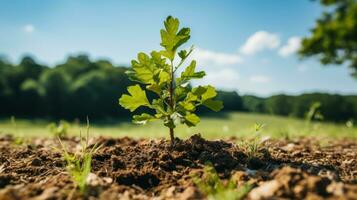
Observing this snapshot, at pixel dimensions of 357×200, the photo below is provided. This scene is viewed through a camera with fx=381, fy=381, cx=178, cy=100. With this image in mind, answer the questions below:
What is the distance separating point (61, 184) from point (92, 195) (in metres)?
0.25

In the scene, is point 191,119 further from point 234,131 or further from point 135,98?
point 234,131

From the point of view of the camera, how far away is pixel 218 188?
5.64 feet

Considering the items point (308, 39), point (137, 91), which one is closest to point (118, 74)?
point (308, 39)

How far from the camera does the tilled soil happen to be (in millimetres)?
1691

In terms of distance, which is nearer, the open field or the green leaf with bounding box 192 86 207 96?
the green leaf with bounding box 192 86 207 96

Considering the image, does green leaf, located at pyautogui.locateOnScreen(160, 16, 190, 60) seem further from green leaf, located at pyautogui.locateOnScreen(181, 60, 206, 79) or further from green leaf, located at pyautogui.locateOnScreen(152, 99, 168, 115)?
green leaf, located at pyautogui.locateOnScreen(152, 99, 168, 115)

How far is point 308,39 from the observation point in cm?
2384

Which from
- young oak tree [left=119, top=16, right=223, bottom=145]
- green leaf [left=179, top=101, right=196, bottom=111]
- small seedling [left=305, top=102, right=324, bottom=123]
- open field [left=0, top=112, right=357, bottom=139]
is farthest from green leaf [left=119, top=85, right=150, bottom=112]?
small seedling [left=305, top=102, right=324, bottom=123]

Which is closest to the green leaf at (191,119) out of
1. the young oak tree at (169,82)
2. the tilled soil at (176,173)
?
the young oak tree at (169,82)

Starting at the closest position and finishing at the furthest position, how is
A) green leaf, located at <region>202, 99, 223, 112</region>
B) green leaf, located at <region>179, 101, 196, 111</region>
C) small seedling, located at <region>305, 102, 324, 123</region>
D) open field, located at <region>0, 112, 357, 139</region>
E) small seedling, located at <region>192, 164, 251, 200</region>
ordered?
small seedling, located at <region>192, 164, 251, 200</region> < green leaf, located at <region>179, 101, 196, 111</region> < green leaf, located at <region>202, 99, 223, 112</region> < small seedling, located at <region>305, 102, 324, 123</region> < open field, located at <region>0, 112, 357, 139</region>

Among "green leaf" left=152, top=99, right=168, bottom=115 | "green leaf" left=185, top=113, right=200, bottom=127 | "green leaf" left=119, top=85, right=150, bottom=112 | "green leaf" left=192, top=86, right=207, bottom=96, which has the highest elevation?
"green leaf" left=192, top=86, right=207, bottom=96

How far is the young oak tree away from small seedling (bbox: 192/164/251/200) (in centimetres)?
55

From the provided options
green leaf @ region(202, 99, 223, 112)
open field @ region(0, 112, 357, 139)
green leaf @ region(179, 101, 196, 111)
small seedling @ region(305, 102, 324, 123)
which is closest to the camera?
green leaf @ region(179, 101, 196, 111)

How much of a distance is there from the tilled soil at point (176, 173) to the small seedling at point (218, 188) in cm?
4
